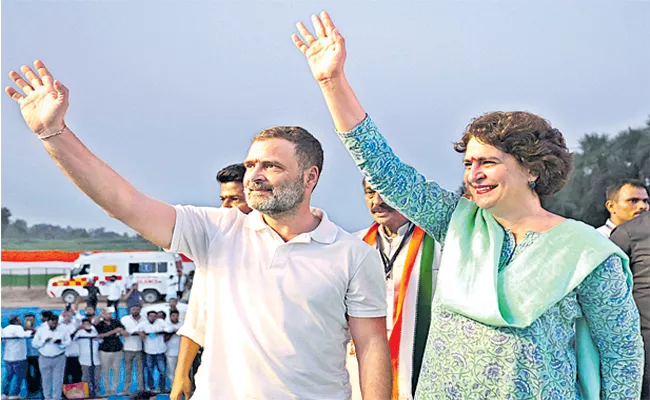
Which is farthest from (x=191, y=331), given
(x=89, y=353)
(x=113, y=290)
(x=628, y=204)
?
(x=113, y=290)

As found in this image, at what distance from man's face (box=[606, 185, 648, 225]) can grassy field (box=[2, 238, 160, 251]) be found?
180 inches

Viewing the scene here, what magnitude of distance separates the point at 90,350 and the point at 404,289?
533 cm

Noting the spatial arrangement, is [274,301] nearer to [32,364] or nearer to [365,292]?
[365,292]

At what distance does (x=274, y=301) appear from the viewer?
86.0 inches

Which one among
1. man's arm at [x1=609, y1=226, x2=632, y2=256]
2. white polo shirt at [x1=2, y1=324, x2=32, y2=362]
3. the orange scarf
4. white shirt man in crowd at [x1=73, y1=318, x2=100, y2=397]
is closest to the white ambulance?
white shirt man in crowd at [x1=73, y1=318, x2=100, y2=397]

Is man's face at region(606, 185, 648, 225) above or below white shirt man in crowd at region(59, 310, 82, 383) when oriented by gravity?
above

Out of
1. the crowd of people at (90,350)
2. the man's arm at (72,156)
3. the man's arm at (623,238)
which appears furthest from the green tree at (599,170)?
the man's arm at (72,156)

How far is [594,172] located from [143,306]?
5.43 m

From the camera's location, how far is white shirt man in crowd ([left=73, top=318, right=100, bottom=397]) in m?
7.61

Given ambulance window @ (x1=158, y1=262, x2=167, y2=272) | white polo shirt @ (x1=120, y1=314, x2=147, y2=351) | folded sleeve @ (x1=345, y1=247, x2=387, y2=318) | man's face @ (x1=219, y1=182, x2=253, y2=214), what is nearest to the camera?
folded sleeve @ (x1=345, y1=247, x2=387, y2=318)

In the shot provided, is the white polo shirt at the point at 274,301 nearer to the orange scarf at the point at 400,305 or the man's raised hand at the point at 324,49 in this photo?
the man's raised hand at the point at 324,49

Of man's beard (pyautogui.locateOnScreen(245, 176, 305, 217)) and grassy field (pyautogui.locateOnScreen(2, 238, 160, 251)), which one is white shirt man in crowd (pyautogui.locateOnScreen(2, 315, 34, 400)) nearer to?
grassy field (pyautogui.locateOnScreen(2, 238, 160, 251))

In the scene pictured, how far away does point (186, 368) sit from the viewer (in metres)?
2.99

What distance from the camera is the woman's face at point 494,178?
209 centimetres
